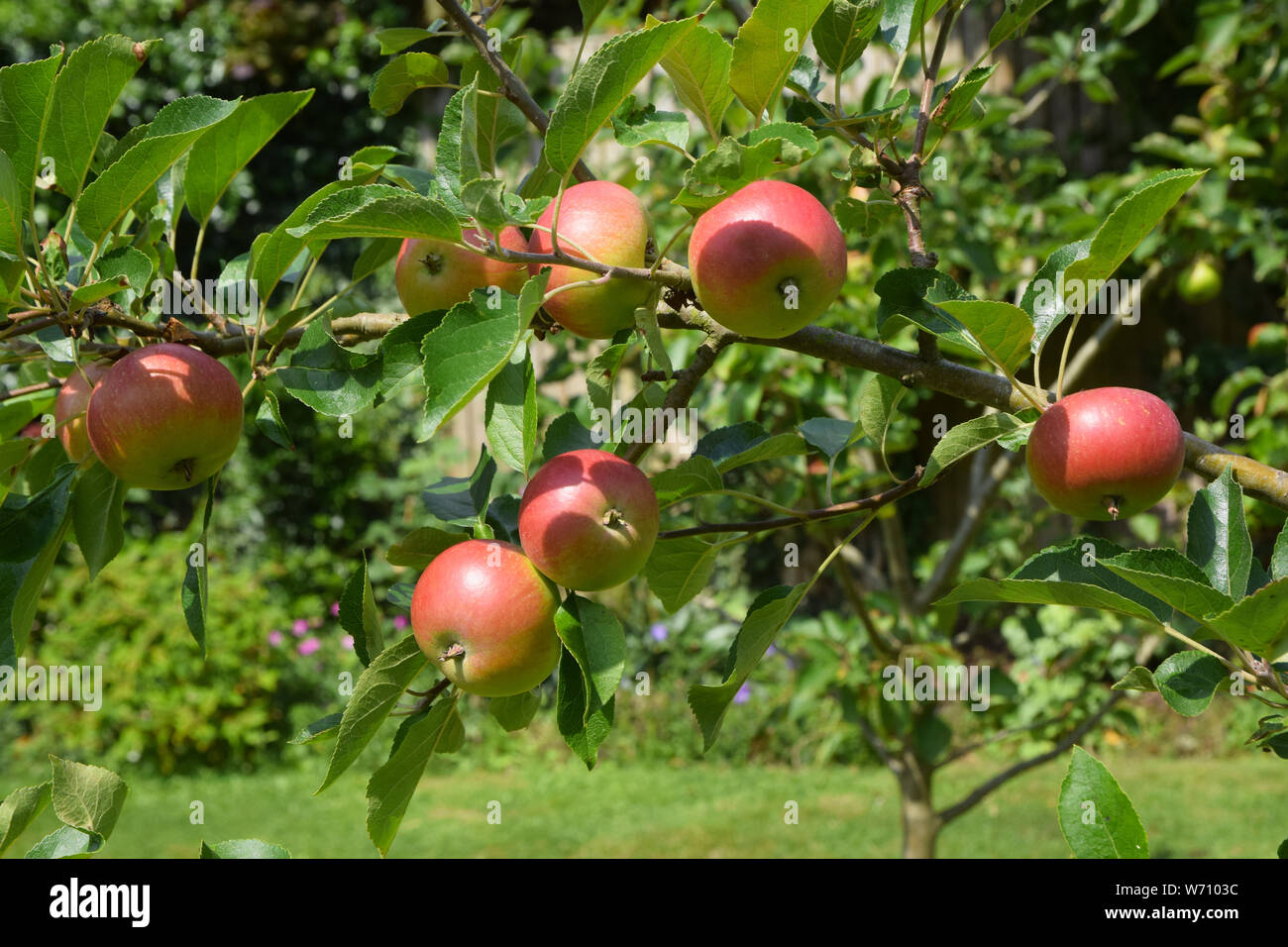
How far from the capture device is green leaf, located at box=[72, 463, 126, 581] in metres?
0.98

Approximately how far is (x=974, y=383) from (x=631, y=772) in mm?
3860

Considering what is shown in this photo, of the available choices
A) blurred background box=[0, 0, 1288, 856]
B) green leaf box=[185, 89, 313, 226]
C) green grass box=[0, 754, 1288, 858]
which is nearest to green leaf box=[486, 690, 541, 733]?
green leaf box=[185, 89, 313, 226]

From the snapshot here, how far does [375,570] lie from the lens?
5.32 metres

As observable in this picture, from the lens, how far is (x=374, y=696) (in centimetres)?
82

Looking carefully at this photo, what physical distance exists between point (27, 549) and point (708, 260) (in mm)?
645

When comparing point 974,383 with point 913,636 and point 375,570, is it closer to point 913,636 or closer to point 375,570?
point 913,636

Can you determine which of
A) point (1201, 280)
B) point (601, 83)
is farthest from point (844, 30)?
point (1201, 280)

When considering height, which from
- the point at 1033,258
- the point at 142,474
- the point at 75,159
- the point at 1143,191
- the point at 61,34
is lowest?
Answer: the point at 142,474

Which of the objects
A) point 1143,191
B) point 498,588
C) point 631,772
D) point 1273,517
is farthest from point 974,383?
point 631,772

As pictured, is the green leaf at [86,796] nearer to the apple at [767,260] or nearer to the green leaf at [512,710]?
the green leaf at [512,710]

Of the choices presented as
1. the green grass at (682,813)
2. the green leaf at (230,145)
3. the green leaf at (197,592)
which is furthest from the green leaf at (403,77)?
the green grass at (682,813)

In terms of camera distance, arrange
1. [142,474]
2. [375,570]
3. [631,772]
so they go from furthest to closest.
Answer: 1. [375,570]
2. [631,772]
3. [142,474]

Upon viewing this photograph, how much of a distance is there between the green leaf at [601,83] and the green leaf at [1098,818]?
56 centimetres

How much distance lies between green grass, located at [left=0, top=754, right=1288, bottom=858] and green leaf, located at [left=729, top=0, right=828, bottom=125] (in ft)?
9.25
